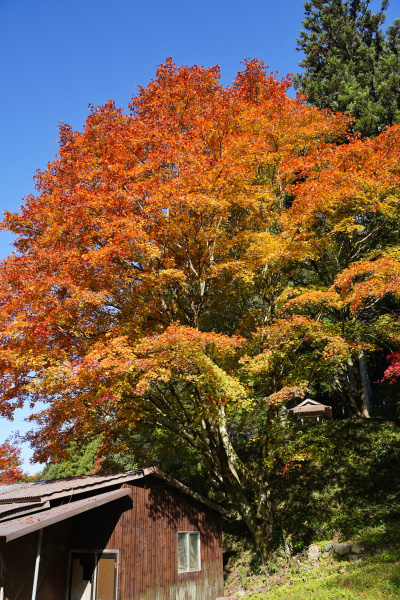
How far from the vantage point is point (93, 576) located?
10727 millimetres

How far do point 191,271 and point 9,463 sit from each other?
68.4 feet

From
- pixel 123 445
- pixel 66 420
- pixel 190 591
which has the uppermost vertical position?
pixel 66 420

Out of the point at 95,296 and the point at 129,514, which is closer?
the point at 129,514

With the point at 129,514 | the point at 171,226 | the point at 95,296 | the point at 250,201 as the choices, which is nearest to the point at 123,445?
the point at 129,514

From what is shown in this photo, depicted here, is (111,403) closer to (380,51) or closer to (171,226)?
(171,226)

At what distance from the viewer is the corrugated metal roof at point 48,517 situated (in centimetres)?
791

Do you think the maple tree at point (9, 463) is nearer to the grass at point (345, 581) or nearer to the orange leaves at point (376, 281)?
the grass at point (345, 581)

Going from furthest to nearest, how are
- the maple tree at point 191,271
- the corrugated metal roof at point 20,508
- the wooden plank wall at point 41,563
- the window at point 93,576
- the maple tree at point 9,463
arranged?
the maple tree at point 9,463 → the maple tree at point 191,271 → the window at point 93,576 → the wooden plank wall at point 41,563 → the corrugated metal roof at point 20,508

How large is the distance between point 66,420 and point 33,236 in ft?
27.4

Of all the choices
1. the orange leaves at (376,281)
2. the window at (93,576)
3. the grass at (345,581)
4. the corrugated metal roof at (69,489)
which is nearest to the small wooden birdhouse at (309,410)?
the grass at (345,581)

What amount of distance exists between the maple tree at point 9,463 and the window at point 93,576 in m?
17.3

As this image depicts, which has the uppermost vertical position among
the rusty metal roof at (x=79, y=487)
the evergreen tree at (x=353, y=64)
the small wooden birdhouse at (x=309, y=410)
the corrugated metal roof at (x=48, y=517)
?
the evergreen tree at (x=353, y=64)

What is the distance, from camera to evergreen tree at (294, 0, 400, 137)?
1917 cm

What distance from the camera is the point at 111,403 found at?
13742mm
